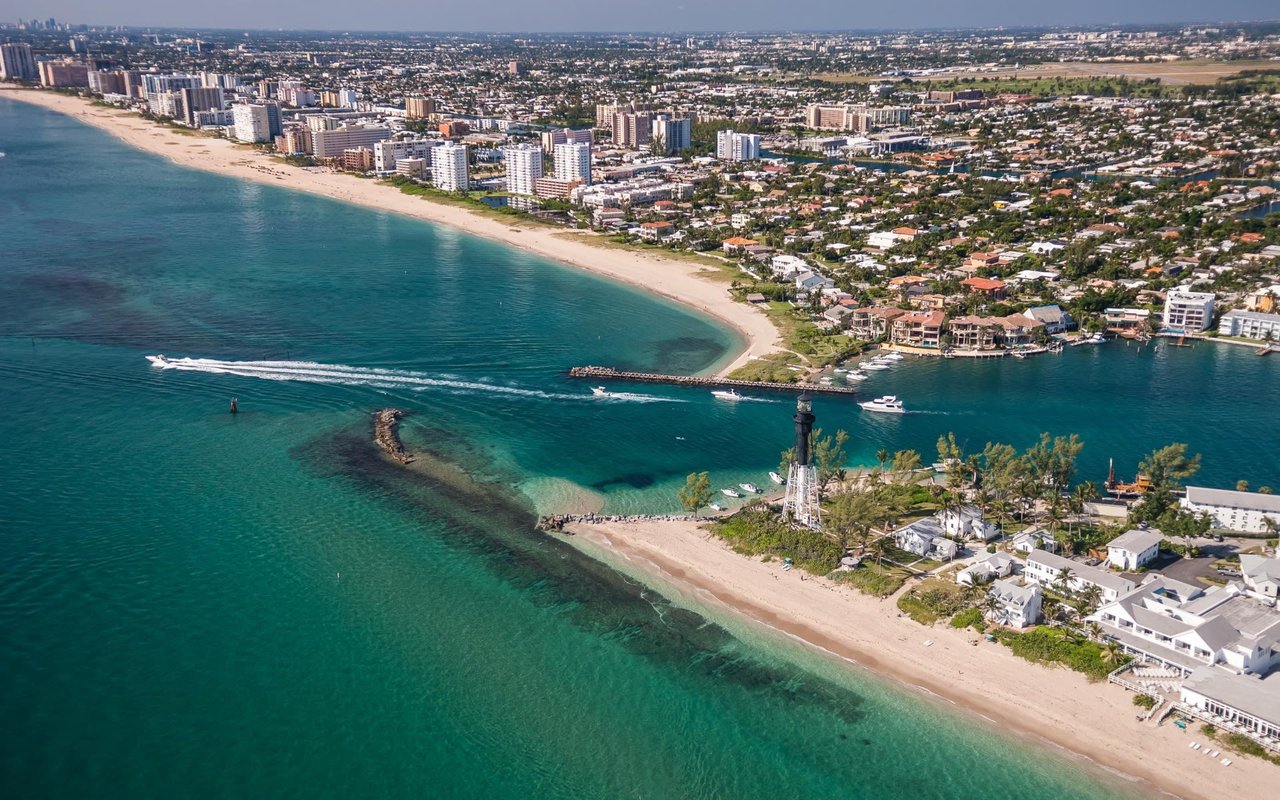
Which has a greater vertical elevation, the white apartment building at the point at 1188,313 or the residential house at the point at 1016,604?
the white apartment building at the point at 1188,313

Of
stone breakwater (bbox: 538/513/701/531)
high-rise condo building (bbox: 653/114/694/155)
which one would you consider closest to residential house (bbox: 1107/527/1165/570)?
stone breakwater (bbox: 538/513/701/531)

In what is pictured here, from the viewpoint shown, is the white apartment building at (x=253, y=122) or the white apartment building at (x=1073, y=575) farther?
the white apartment building at (x=253, y=122)

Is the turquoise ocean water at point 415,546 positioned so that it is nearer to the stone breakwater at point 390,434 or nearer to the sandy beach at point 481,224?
the stone breakwater at point 390,434

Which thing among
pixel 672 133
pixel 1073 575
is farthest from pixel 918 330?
pixel 672 133

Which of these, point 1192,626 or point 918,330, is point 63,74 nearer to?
point 918,330

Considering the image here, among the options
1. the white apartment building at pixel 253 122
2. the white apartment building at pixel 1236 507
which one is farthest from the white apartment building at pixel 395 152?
the white apartment building at pixel 1236 507

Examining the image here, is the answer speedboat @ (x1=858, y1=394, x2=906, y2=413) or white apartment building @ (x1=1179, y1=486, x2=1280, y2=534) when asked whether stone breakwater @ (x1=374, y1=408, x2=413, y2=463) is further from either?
white apartment building @ (x1=1179, y1=486, x2=1280, y2=534)

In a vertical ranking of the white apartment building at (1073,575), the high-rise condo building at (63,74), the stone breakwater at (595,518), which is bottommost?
the stone breakwater at (595,518)
